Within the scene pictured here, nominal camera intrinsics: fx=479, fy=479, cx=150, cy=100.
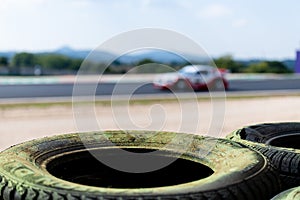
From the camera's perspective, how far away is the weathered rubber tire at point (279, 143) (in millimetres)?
2979

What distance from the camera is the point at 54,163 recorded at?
2.87m

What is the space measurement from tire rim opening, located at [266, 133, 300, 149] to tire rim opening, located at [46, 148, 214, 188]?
1195 millimetres

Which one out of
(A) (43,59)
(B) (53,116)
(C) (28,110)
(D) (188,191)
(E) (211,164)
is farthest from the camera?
(A) (43,59)

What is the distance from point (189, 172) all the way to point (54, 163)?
32.3 inches

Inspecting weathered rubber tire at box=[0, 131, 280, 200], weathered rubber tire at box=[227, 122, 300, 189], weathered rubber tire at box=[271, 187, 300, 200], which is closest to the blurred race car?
weathered rubber tire at box=[227, 122, 300, 189]

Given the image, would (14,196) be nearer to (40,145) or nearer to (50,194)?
(50,194)

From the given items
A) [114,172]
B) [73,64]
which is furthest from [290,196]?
[73,64]

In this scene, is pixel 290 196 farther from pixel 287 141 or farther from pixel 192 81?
pixel 192 81

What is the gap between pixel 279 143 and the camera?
3.99 meters

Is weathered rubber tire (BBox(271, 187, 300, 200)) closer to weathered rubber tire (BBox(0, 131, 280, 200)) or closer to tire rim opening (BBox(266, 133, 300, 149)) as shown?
weathered rubber tire (BBox(0, 131, 280, 200))

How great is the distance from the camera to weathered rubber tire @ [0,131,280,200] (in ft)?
6.95

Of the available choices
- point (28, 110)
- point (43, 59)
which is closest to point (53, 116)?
point (28, 110)

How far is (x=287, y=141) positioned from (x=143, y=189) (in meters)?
2.23

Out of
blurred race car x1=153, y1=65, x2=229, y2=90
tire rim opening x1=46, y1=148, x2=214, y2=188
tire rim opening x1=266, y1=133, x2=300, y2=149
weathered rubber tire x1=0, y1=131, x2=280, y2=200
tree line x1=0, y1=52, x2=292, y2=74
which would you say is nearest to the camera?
weathered rubber tire x1=0, y1=131, x2=280, y2=200
